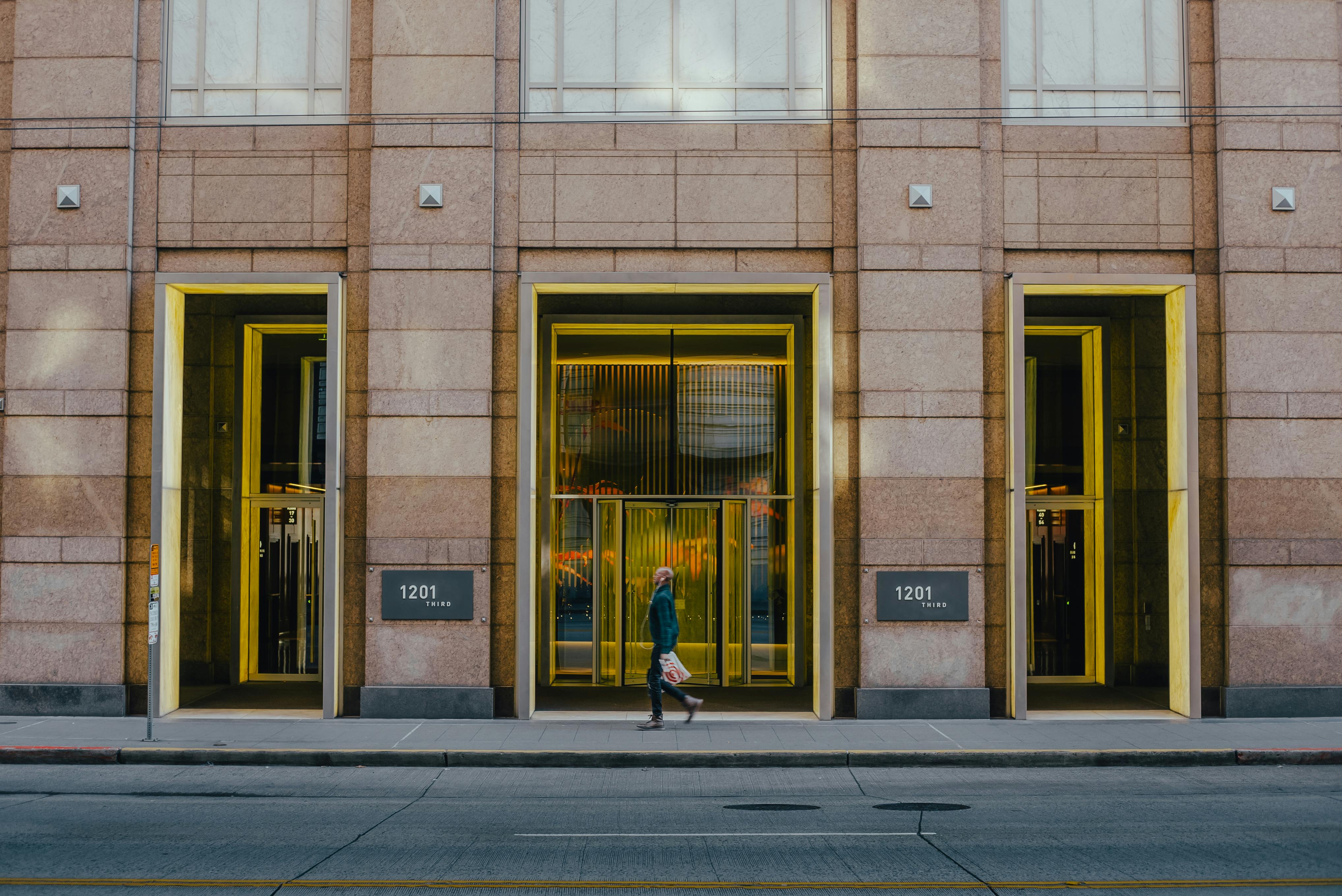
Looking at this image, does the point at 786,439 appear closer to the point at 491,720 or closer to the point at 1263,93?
the point at 491,720

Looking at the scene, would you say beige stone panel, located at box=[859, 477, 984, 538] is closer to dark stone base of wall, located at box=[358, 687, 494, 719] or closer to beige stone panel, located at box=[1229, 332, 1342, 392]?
beige stone panel, located at box=[1229, 332, 1342, 392]

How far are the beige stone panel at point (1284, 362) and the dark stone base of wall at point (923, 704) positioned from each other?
16.3ft

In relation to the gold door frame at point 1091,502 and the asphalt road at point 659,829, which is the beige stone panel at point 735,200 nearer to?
the gold door frame at point 1091,502

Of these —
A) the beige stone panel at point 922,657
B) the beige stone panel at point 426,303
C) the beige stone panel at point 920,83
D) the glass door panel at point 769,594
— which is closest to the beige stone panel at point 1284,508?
the beige stone panel at point 922,657

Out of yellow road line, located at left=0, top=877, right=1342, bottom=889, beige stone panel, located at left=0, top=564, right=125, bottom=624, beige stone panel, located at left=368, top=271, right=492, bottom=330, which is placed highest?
beige stone panel, located at left=368, top=271, right=492, bottom=330

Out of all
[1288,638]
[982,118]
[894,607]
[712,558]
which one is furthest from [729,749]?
[982,118]

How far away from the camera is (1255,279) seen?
45.1ft

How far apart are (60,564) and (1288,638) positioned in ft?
49.1

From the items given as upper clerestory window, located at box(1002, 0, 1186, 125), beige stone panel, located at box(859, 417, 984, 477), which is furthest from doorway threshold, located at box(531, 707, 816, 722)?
upper clerestory window, located at box(1002, 0, 1186, 125)

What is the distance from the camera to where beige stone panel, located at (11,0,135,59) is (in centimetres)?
1387

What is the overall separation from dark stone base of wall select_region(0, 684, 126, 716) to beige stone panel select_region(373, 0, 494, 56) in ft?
27.8

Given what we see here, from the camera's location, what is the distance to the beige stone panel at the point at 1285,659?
1348 cm

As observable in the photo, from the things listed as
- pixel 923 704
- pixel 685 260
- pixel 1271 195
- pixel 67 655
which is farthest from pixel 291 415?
pixel 1271 195

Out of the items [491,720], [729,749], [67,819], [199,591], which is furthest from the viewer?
[199,591]
